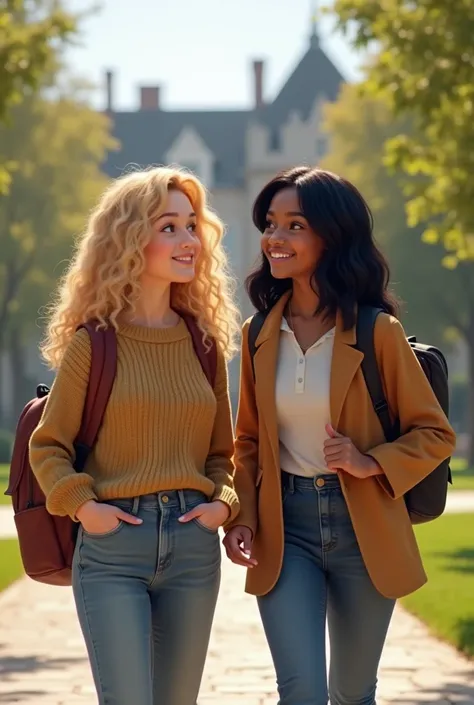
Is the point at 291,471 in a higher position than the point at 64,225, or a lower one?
higher

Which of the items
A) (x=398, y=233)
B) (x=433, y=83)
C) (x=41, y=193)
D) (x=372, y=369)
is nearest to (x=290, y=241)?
(x=372, y=369)

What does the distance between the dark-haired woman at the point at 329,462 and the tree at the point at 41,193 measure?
36.5 m

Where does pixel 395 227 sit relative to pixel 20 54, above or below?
below

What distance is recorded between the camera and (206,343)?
5348mm

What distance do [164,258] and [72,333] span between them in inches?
15.0

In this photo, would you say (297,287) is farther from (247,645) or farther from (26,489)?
(247,645)

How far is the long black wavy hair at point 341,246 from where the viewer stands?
5293 millimetres

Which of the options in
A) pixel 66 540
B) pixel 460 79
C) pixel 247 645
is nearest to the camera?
pixel 66 540

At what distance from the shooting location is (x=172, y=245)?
5.21 m

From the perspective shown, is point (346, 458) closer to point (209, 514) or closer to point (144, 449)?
point (209, 514)

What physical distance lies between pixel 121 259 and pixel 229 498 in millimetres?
831

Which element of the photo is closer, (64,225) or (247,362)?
(247,362)

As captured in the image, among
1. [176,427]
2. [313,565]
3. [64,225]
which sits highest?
[176,427]

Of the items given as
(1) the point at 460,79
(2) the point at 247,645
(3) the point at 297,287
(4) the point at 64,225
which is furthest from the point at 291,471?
(4) the point at 64,225
